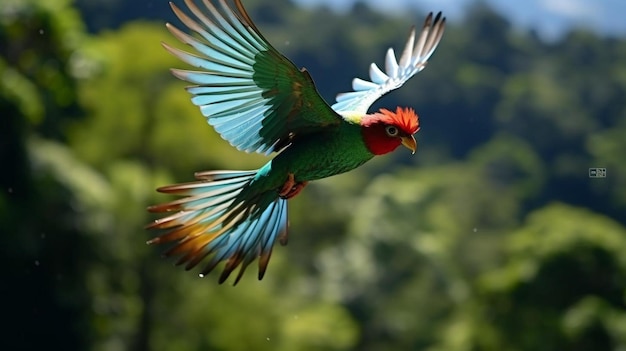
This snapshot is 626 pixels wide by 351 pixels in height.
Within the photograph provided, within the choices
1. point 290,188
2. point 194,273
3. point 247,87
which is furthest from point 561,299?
point 247,87

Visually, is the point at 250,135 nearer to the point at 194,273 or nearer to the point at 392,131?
the point at 392,131

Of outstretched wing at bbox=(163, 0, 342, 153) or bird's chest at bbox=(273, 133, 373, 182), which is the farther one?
bird's chest at bbox=(273, 133, 373, 182)

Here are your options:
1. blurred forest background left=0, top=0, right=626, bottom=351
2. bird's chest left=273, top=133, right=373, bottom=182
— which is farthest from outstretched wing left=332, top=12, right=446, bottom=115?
blurred forest background left=0, top=0, right=626, bottom=351

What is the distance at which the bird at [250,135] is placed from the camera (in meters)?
2.06

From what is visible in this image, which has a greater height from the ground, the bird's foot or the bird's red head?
the bird's red head

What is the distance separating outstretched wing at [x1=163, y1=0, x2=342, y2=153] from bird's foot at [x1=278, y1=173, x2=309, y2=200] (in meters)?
0.09

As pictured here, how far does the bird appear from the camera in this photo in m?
2.06

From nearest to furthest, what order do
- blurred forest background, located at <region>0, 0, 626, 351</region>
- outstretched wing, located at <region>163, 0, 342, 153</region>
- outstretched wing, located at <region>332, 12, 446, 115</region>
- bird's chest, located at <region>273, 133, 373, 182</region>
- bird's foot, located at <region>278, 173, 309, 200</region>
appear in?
1. outstretched wing, located at <region>163, 0, 342, 153</region>
2. bird's chest, located at <region>273, 133, 373, 182</region>
3. bird's foot, located at <region>278, 173, 309, 200</region>
4. outstretched wing, located at <region>332, 12, 446, 115</region>
5. blurred forest background, located at <region>0, 0, 626, 351</region>

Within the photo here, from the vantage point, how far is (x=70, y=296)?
11219 mm

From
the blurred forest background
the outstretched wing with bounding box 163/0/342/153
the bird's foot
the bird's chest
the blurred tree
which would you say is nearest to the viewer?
the outstretched wing with bounding box 163/0/342/153

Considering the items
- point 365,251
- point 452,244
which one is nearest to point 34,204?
point 365,251

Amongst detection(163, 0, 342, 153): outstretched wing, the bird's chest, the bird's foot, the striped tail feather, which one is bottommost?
the striped tail feather

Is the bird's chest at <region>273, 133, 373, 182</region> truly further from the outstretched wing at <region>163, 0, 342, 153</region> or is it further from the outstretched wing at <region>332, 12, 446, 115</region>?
the outstretched wing at <region>332, 12, 446, 115</region>

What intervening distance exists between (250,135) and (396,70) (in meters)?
0.67
